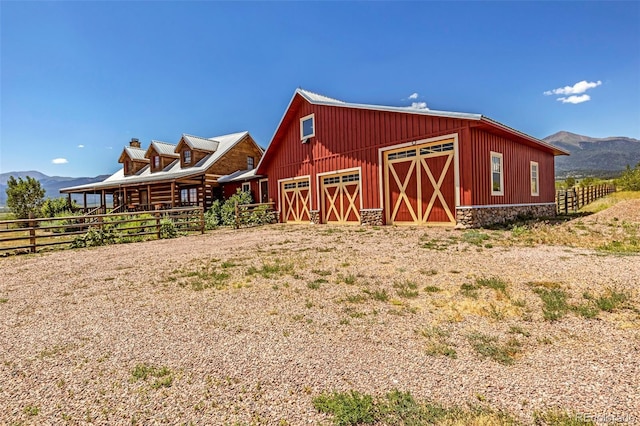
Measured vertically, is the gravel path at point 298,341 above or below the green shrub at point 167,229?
below

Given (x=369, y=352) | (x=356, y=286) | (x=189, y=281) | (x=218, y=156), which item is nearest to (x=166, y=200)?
(x=218, y=156)

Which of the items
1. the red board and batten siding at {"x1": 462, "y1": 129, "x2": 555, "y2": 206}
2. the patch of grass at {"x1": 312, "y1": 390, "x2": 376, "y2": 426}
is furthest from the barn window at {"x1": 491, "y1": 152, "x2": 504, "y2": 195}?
the patch of grass at {"x1": 312, "y1": 390, "x2": 376, "y2": 426}

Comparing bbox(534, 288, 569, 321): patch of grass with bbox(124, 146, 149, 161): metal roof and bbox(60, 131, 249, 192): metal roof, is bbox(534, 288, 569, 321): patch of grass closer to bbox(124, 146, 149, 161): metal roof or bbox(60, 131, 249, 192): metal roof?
bbox(60, 131, 249, 192): metal roof

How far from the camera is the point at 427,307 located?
427 cm

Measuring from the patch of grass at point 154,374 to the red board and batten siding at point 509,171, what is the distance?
35.7 feet

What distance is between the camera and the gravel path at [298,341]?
2.49 metres

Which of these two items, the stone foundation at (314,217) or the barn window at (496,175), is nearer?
the barn window at (496,175)

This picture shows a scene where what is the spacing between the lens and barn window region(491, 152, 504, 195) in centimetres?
1275

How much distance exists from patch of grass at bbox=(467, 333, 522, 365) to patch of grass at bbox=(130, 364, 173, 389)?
283cm

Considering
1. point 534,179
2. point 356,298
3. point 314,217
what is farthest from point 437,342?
point 534,179

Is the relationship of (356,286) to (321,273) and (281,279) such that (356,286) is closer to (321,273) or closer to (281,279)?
(321,273)

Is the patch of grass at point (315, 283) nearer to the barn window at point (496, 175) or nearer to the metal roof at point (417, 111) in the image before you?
the metal roof at point (417, 111)

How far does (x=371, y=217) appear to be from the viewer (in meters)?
14.6

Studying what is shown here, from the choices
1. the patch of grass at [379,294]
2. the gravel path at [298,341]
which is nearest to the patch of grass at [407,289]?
the gravel path at [298,341]
